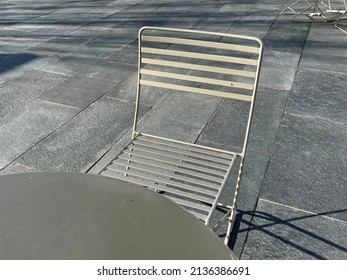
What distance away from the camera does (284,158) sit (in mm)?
3158

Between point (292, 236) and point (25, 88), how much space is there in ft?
12.0

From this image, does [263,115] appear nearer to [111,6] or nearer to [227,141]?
[227,141]

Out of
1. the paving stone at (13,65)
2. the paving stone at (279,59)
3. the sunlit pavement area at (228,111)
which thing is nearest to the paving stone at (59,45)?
the sunlit pavement area at (228,111)

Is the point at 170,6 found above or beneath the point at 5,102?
above

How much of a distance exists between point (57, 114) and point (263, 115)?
2254 millimetres

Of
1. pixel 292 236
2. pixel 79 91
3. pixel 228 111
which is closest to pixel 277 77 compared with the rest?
pixel 228 111

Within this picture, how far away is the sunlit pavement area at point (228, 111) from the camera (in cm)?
258

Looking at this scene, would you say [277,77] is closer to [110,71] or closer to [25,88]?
[110,71]

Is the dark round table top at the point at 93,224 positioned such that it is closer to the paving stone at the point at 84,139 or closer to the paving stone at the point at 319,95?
the paving stone at the point at 84,139

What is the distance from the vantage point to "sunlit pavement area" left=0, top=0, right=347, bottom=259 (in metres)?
2.58

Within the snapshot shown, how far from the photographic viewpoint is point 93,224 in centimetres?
125
